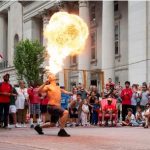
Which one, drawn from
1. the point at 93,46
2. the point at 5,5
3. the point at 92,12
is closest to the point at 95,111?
the point at 93,46

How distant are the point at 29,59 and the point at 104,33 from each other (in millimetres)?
8023

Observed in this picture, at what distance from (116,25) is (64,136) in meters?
26.3

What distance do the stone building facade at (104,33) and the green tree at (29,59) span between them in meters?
2.24

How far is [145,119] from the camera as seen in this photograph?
21.9 m

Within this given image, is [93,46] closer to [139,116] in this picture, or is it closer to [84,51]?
[84,51]

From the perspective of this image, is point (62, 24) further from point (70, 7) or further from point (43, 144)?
point (70, 7)

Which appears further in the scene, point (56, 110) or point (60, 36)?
point (60, 36)

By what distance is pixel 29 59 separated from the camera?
4372 cm

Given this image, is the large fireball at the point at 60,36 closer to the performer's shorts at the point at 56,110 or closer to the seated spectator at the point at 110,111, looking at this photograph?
the performer's shorts at the point at 56,110

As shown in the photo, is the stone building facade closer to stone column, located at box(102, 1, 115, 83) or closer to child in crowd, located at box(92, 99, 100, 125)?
stone column, located at box(102, 1, 115, 83)

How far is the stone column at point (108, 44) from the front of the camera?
124 ft


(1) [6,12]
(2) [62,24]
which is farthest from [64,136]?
(1) [6,12]

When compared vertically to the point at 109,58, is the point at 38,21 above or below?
above

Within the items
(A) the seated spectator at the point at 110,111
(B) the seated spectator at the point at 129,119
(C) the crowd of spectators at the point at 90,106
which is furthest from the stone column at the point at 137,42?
(A) the seated spectator at the point at 110,111
